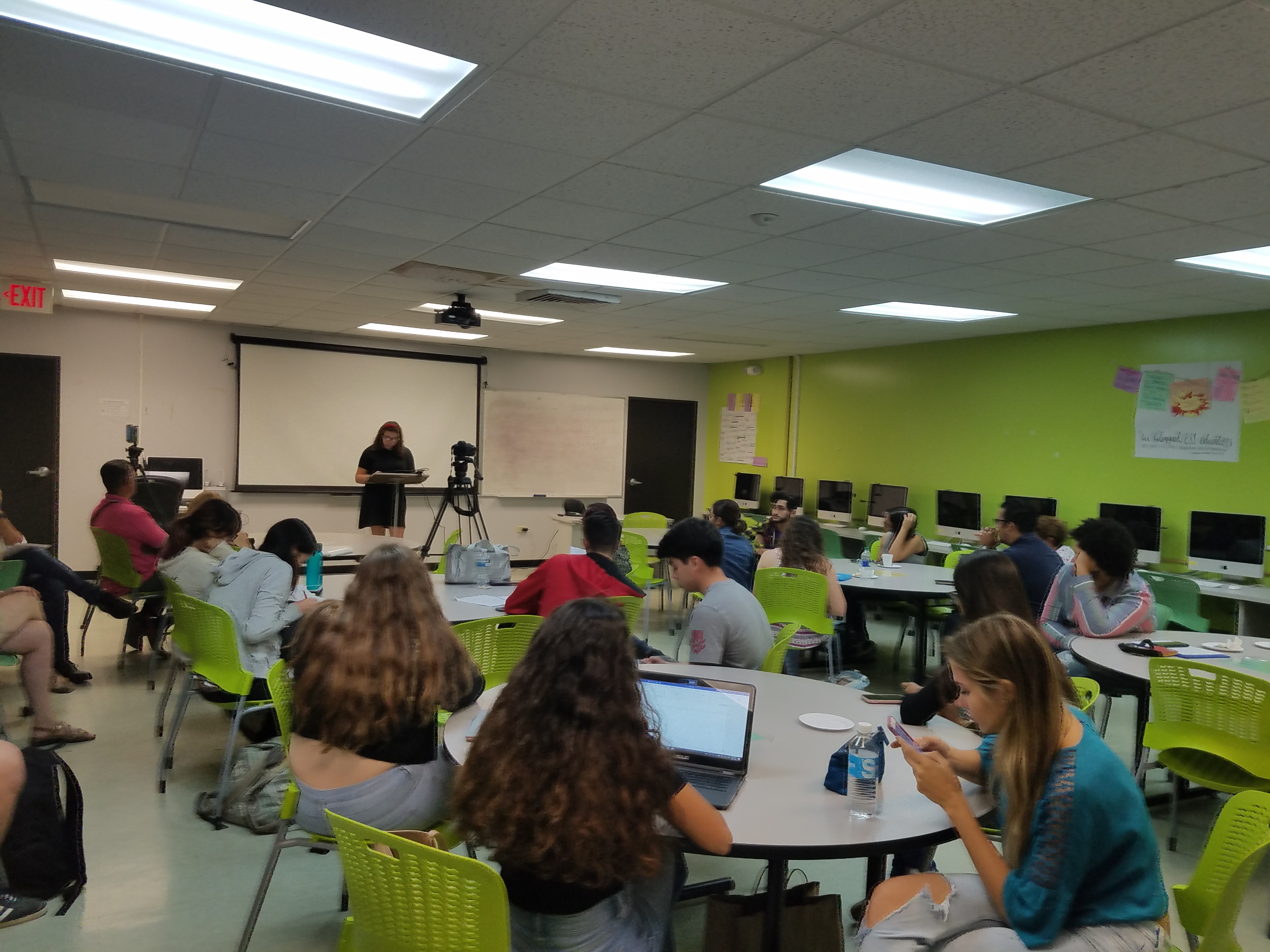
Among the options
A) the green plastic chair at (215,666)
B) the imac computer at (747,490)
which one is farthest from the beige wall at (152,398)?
the green plastic chair at (215,666)

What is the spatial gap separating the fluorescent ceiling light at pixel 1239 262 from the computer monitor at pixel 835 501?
4152mm

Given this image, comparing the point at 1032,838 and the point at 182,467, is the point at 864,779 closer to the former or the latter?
the point at 1032,838

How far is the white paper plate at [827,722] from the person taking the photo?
89.1 inches

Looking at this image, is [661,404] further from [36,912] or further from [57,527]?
[36,912]

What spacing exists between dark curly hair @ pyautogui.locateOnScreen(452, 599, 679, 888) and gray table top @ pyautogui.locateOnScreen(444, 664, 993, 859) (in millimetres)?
286

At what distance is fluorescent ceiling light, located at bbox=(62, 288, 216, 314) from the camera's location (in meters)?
6.48

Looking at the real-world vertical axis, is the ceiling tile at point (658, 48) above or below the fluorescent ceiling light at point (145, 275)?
below

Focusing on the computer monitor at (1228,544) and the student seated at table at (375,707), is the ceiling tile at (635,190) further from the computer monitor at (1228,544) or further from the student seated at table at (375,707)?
the computer monitor at (1228,544)

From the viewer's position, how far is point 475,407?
9414 millimetres

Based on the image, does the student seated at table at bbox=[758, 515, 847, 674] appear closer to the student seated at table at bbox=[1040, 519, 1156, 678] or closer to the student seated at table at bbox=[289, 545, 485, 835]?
the student seated at table at bbox=[1040, 519, 1156, 678]

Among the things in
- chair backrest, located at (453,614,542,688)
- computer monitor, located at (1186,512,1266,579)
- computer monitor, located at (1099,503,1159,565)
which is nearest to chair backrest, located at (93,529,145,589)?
chair backrest, located at (453,614,542,688)

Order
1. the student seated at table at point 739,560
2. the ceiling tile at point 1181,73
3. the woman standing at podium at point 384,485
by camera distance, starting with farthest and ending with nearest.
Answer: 1. the woman standing at podium at point 384,485
2. the student seated at table at point 739,560
3. the ceiling tile at point 1181,73

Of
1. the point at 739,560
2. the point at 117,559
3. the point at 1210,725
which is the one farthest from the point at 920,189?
the point at 117,559

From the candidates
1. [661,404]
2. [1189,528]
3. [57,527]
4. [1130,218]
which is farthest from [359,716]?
[661,404]
